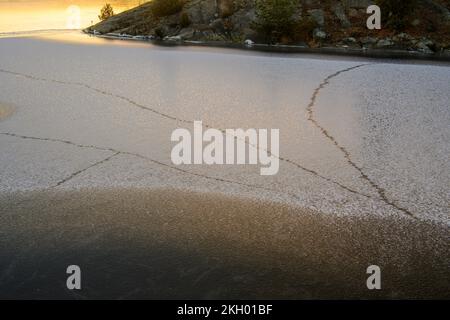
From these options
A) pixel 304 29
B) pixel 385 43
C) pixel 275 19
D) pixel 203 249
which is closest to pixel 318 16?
pixel 304 29

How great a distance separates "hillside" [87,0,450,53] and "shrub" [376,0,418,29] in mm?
41

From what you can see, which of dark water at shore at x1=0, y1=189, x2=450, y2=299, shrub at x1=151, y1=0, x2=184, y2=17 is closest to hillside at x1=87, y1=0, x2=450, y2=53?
shrub at x1=151, y1=0, x2=184, y2=17

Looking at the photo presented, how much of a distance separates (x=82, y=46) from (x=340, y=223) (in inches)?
556

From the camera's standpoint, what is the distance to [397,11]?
18.5m

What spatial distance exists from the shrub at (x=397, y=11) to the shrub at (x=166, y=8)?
961cm

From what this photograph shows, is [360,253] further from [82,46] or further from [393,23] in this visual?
[393,23]

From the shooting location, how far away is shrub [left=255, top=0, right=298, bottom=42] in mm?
17812

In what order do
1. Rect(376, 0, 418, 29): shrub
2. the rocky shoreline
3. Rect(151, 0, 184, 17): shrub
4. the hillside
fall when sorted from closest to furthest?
1. the rocky shoreline
2. the hillside
3. Rect(376, 0, 418, 29): shrub
4. Rect(151, 0, 184, 17): shrub

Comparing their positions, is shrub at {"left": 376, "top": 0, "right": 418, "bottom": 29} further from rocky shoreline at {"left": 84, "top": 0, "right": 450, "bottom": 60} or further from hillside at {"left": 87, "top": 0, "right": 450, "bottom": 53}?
rocky shoreline at {"left": 84, "top": 0, "right": 450, "bottom": 60}

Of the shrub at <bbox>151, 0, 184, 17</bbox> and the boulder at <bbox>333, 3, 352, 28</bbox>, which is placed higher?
the shrub at <bbox>151, 0, 184, 17</bbox>

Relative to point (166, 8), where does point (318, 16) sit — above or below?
below

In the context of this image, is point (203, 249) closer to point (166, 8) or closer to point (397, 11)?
point (397, 11)

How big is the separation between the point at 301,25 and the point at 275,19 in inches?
55.2

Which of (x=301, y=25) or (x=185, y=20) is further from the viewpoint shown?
(x=185, y=20)
